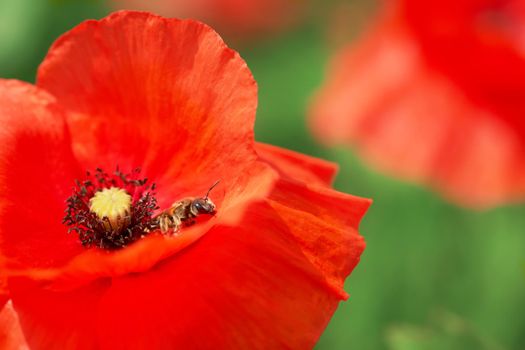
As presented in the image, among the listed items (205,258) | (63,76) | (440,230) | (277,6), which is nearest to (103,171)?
(63,76)

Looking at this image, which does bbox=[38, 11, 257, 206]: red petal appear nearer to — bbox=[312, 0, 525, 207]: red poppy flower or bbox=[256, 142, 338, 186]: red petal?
bbox=[256, 142, 338, 186]: red petal

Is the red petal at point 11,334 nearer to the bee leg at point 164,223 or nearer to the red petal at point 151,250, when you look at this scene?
the red petal at point 151,250

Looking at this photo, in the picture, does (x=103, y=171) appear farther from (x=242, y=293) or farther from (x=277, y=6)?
(x=277, y=6)

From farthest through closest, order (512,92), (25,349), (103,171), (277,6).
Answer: (277,6), (512,92), (103,171), (25,349)

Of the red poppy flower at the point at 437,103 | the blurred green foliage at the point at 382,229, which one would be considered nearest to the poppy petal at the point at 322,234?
the blurred green foliage at the point at 382,229

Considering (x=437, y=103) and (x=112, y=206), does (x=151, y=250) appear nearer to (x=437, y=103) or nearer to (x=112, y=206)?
(x=112, y=206)

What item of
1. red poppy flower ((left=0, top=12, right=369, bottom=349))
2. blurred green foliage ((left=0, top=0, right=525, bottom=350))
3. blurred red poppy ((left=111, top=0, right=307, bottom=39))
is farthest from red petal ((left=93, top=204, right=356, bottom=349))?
blurred red poppy ((left=111, top=0, right=307, bottom=39))

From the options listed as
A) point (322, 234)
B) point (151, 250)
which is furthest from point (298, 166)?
point (151, 250)
